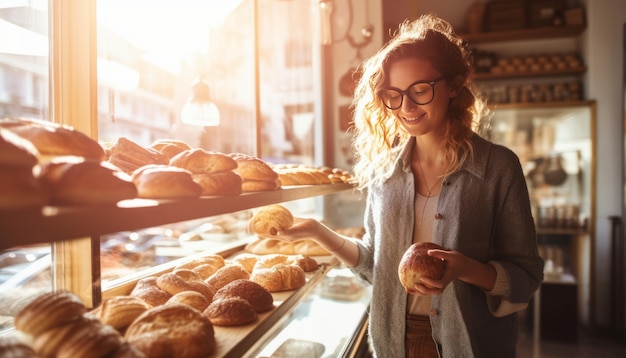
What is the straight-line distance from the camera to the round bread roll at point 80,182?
2.36ft

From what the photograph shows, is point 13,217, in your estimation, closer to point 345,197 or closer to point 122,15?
point 122,15

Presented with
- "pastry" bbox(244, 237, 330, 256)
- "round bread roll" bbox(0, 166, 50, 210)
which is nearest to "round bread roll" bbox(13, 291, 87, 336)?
"round bread roll" bbox(0, 166, 50, 210)

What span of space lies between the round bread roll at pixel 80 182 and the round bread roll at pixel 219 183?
34cm

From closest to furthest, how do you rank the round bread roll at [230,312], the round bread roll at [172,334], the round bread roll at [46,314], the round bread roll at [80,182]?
the round bread roll at [80,182] < the round bread roll at [46,314] < the round bread roll at [172,334] < the round bread roll at [230,312]

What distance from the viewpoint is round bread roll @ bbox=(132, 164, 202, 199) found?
0.96m

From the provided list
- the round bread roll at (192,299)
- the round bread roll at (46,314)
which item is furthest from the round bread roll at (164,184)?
the round bread roll at (192,299)

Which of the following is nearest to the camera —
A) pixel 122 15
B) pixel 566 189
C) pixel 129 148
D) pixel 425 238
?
pixel 129 148

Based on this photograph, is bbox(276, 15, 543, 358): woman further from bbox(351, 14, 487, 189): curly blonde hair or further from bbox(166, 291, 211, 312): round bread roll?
bbox(166, 291, 211, 312): round bread roll

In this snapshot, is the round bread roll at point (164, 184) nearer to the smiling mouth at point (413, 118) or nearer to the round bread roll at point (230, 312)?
the round bread roll at point (230, 312)

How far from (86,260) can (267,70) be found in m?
3.30

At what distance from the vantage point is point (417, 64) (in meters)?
1.85

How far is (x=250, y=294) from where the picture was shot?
5.16 ft

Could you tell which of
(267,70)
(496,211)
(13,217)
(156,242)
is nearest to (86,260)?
(156,242)

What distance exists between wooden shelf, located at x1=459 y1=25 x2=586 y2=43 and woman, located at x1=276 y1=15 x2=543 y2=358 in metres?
4.10
